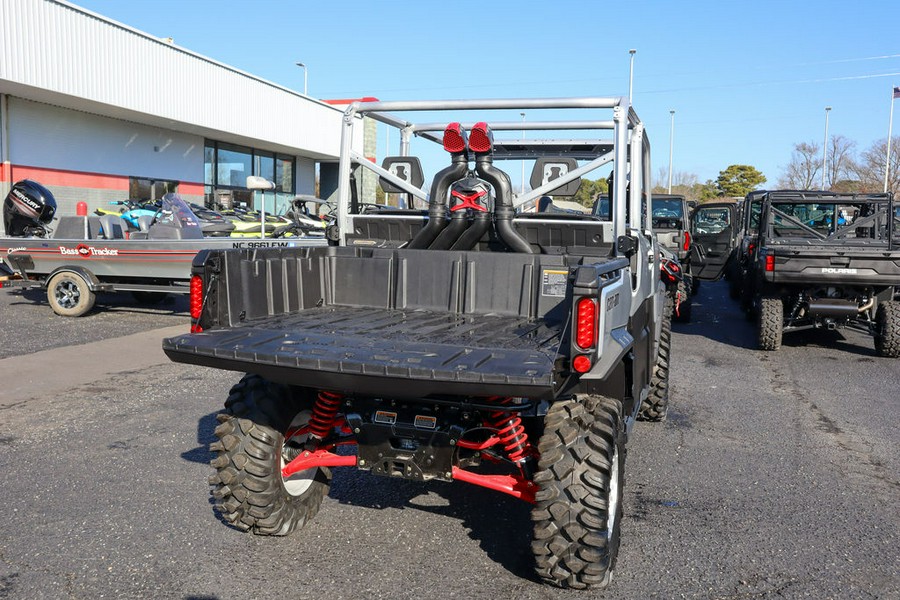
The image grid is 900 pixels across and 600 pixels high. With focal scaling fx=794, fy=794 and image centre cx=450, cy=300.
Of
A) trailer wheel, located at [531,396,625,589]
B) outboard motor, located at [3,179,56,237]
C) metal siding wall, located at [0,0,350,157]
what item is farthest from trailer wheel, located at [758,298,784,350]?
metal siding wall, located at [0,0,350,157]

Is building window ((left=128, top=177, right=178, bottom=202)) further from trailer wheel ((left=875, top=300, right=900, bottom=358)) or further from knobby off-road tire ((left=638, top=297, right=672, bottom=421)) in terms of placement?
knobby off-road tire ((left=638, top=297, right=672, bottom=421))

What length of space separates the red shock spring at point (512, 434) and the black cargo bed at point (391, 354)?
1.03 ft

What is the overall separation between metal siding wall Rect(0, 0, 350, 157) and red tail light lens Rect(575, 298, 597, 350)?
55.8ft

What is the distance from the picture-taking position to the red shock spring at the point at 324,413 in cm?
396

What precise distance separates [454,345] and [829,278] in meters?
7.67

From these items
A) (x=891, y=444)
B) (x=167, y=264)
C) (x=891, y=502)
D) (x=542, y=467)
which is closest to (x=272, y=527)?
(x=542, y=467)

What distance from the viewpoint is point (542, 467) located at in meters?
3.49

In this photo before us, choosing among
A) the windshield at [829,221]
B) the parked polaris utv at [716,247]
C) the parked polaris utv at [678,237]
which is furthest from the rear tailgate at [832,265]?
the parked polaris utv at [716,247]

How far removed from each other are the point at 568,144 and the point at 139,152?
20095 mm

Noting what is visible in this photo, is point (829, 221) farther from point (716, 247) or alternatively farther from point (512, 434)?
point (512, 434)

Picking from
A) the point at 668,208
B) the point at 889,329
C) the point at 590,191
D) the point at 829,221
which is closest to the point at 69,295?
the point at 590,191

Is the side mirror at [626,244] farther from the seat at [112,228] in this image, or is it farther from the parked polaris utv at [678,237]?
the seat at [112,228]

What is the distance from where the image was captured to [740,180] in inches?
2154

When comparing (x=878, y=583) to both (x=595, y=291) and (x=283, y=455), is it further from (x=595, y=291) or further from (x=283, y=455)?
(x=283, y=455)
